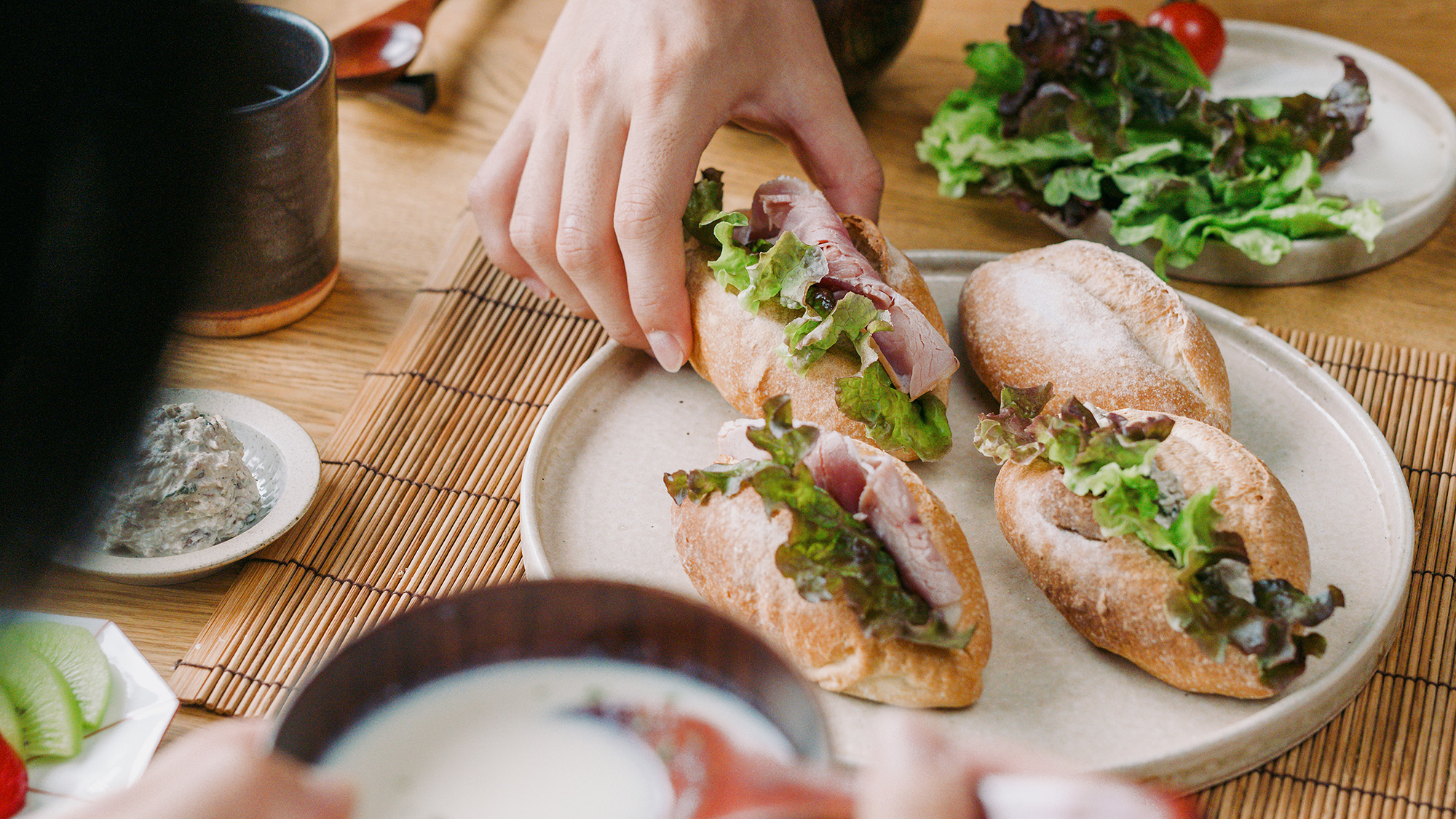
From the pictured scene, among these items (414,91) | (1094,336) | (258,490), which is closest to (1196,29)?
(1094,336)

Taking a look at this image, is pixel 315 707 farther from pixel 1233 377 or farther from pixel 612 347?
pixel 1233 377

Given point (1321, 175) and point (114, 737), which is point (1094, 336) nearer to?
point (1321, 175)

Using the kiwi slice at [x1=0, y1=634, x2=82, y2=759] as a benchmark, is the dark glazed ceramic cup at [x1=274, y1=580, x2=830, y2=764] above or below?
above

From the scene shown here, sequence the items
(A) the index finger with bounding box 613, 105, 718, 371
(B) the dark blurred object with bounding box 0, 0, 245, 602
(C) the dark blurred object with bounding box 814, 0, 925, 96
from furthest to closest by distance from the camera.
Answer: (C) the dark blurred object with bounding box 814, 0, 925, 96
(A) the index finger with bounding box 613, 105, 718, 371
(B) the dark blurred object with bounding box 0, 0, 245, 602

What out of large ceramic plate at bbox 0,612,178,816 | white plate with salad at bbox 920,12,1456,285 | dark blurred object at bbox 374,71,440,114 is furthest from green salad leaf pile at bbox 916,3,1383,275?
large ceramic plate at bbox 0,612,178,816

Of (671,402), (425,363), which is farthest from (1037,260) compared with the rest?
(425,363)

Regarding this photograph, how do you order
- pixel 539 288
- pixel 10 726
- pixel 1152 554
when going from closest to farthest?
pixel 10 726, pixel 1152 554, pixel 539 288

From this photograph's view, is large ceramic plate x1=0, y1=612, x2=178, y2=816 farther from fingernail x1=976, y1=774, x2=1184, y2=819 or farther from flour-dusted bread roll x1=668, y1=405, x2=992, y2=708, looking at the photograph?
fingernail x1=976, y1=774, x2=1184, y2=819
